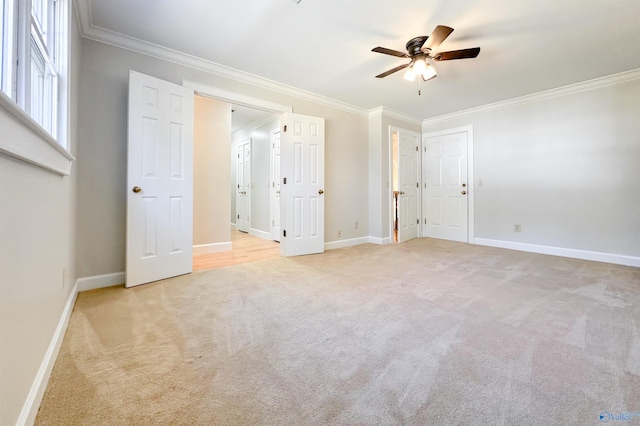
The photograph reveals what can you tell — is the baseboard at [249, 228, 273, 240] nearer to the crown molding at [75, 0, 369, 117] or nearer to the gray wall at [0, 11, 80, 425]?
the crown molding at [75, 0, 369, 117]

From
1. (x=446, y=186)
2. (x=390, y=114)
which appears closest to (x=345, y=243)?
(x=446, y=186)

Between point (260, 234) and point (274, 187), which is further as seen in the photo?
point (260, 234)

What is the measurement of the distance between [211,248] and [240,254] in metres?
0.53

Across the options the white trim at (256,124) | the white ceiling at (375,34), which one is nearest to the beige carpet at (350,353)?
the white ceiling at (375,34)

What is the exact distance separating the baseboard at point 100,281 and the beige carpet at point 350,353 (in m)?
0.12

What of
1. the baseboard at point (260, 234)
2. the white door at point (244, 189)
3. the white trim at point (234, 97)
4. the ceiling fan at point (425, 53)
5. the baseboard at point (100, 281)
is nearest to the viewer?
the ceiling fan at point (425, 53)

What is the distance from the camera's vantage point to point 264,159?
206 inches

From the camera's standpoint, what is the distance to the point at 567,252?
3.71 meters

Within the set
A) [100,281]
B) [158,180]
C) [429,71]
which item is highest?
[429,71]

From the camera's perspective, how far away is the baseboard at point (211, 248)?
3951mm

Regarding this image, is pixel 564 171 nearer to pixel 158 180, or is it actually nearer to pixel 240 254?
pixel 240 254

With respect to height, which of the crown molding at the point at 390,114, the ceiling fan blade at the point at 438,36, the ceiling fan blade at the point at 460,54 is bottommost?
the ceiling fan blade at the point at 460,54

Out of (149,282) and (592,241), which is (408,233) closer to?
(592,241)

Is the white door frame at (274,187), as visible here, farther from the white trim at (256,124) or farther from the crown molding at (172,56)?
the crown molding at (172,56)
